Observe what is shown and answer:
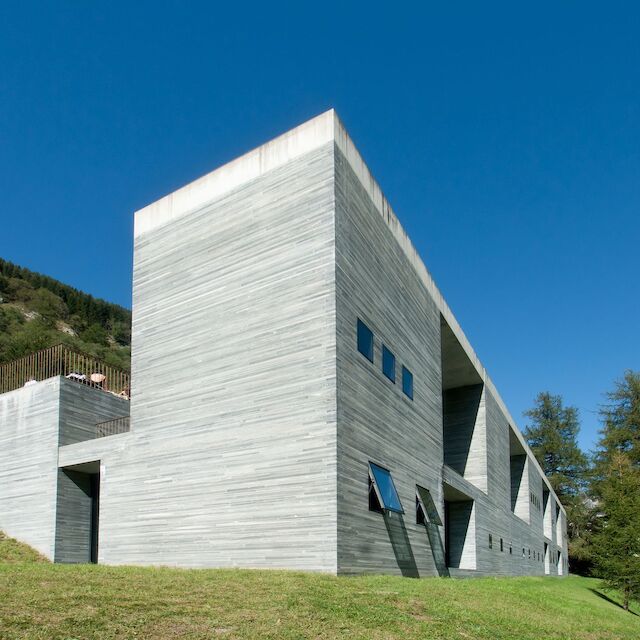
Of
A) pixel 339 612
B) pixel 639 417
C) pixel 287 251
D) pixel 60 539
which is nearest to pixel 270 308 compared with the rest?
pixel 287 251

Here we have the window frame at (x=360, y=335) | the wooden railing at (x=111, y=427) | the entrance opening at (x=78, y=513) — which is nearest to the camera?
the window frame at (x=360, y=335)

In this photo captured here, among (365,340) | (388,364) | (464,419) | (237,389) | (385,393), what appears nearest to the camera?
(237,389)

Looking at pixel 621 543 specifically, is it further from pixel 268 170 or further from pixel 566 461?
pixel 566 461

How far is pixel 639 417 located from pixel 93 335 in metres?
51.3

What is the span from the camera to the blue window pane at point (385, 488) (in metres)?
13.4

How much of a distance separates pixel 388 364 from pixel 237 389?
3.80m

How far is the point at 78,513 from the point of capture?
56.9 ft

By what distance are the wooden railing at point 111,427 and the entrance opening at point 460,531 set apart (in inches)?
422

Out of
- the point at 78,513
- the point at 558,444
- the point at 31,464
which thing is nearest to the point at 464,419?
the point at 78,513

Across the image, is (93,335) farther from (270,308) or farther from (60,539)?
(270,308)

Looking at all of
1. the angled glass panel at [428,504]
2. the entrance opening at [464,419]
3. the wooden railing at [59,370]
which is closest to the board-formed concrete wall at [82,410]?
the wooden railing at [59,370]

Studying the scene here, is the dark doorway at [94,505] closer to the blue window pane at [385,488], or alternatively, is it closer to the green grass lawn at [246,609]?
the green grass lawn at [246,609]

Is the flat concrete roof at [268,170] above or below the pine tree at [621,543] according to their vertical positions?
above

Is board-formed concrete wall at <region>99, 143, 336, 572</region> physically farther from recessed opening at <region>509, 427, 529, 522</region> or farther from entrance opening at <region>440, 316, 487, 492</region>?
recessed opening at <region>509, 427, 529, 522</region>
